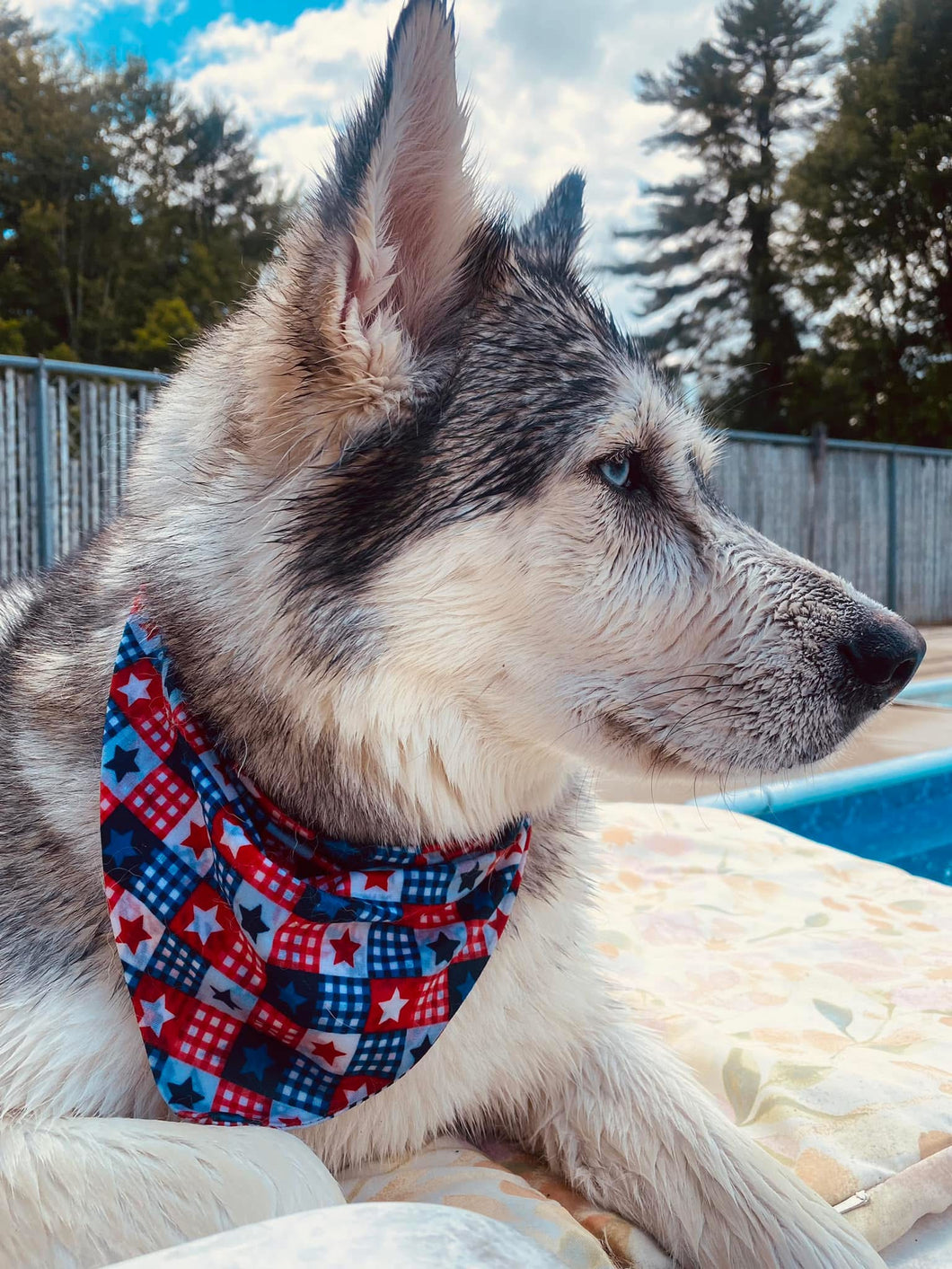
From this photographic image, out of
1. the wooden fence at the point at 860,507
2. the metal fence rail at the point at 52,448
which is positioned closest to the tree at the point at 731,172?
the wooden fence at the point at 860,507

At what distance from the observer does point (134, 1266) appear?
0.69 m

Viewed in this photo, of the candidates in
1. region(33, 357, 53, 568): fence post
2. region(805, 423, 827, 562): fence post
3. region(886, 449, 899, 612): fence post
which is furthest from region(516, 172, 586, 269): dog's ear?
region(886, 449, 899, 612): fence post

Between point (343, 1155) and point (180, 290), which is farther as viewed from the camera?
point (180, 290)

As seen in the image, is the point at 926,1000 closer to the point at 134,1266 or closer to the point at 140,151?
the point at 134,1266

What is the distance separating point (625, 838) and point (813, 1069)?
1.30 metres

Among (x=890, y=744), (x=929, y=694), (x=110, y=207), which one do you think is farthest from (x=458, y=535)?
(x=110, y=207)

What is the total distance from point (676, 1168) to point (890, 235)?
16.8 metres

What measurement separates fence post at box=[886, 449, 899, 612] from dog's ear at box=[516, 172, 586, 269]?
9.74 metres

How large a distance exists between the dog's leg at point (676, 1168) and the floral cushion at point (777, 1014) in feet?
0.16

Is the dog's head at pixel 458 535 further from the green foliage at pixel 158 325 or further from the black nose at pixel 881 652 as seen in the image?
the green foliage at pixel 158 325

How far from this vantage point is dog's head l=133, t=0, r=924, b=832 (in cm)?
127

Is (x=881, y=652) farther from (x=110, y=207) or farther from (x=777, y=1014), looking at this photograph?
(x=110, y=207)

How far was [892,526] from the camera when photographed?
425 inches

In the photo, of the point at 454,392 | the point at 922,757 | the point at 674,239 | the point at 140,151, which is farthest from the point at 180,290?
the point at 454,392
